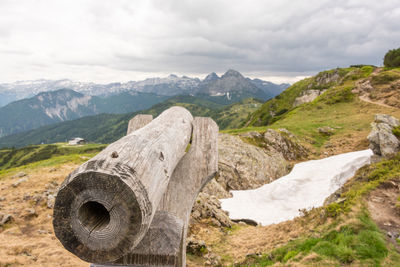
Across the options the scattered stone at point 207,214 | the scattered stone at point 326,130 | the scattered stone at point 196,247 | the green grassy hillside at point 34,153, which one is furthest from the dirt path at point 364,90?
the green grassy hillside at point 34,153

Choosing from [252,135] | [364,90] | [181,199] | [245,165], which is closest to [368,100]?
[364,90]

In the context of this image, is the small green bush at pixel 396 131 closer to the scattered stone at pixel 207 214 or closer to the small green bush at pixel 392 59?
the scattered stone at pixel 207 214

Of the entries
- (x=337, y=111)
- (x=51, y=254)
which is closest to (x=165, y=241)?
(x=51, y=254)

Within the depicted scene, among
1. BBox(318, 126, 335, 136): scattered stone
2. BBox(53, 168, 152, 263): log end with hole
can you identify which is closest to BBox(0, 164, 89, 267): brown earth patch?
BBox(53, 168, 152, 263): log end with hole

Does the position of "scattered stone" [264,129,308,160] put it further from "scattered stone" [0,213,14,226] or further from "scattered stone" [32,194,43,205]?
"scattered stone" [0,213,14,226]

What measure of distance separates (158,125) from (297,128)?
32.3 metres

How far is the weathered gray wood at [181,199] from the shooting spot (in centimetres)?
270

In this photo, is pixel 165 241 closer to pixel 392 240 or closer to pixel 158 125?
pixel 158 125

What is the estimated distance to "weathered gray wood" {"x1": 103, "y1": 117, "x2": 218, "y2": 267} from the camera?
270cm

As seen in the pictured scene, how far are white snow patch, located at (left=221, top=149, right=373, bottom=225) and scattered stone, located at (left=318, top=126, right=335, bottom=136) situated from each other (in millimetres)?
10806

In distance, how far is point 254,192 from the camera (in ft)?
57.5

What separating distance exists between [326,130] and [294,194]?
19.8 metres

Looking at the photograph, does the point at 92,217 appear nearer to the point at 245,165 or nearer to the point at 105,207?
the point at 105,207

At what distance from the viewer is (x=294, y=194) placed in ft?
51.5
